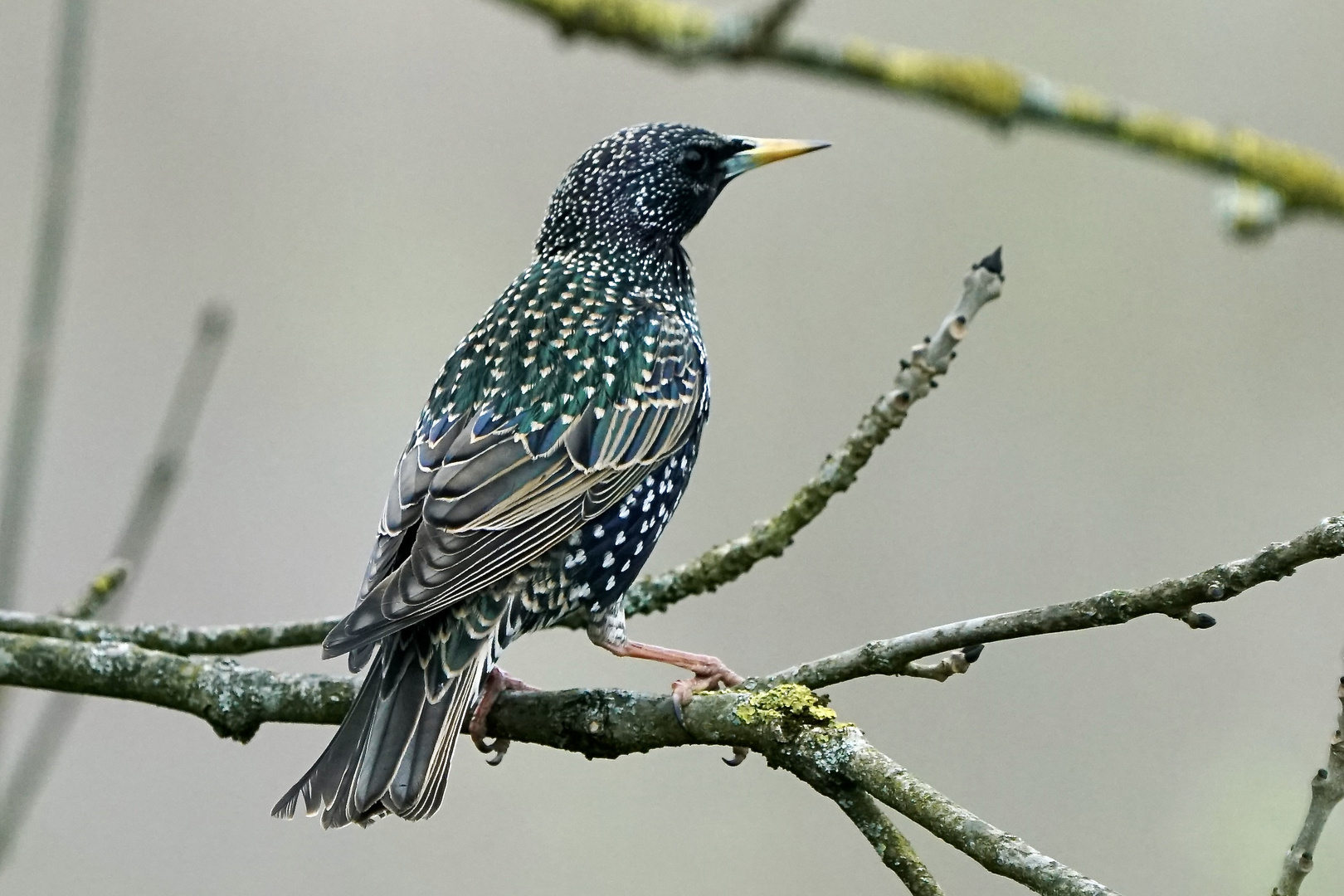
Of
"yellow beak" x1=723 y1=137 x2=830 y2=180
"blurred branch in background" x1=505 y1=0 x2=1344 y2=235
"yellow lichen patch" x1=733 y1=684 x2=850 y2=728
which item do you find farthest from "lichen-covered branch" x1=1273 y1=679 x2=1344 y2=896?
"yellow beak" x1=723 y1=137 x2=830 y2=180

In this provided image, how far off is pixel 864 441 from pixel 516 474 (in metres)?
0.85

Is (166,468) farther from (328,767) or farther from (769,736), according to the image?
(769,736)

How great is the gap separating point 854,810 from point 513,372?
1770 millimetres

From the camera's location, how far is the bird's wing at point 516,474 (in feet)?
10.6

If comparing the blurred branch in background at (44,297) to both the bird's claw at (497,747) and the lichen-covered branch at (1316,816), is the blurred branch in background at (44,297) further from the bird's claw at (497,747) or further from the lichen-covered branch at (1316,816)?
the lichen-covered branch at (1316,816)

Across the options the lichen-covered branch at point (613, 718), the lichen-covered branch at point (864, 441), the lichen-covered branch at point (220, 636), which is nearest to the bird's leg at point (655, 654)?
the lichen-covered branch at point (864, 441)

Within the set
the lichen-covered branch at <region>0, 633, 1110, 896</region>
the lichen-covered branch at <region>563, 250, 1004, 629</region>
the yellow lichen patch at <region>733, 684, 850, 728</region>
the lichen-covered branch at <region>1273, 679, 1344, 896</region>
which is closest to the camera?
the lichen-covered branch at <region>1273, 679, 1344, 896</region>

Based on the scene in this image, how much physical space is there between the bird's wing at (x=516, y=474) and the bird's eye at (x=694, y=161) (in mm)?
661

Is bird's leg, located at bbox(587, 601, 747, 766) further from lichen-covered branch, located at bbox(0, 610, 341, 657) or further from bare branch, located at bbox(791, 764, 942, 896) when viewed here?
bare branch, located at bbox(791, 764, 942, 896)

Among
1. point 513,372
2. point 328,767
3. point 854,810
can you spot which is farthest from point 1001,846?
point 513,372

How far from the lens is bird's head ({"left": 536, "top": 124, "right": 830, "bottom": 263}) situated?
4473 mm

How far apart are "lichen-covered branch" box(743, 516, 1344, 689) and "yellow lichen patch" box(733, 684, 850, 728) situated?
48 millimetres

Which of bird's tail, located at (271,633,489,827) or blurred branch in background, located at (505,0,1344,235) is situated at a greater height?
blurred branch in background, located at (505,0,1344,235)

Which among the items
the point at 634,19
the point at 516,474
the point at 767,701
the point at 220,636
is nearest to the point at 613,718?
the point at 767,701
